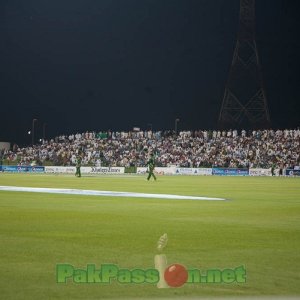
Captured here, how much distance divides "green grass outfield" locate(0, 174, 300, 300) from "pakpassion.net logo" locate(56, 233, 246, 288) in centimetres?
10

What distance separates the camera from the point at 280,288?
7422 millimetres

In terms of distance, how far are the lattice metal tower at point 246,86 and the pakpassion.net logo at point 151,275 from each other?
183 ft

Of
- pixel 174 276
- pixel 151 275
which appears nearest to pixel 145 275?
pixel 151 275

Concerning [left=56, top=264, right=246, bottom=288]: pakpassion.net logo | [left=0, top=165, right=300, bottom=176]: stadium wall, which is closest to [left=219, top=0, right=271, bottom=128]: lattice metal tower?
[left=0, top=165, right=300, bottom=176]: stadium wall

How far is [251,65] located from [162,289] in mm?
60141

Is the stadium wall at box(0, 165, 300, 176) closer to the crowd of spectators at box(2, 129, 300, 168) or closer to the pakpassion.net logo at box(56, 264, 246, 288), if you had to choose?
the crowd of spectators at box(2, 129, 300, 168)

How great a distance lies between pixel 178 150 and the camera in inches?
2857

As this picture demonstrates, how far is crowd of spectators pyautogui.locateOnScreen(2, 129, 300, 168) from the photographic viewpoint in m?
65.9

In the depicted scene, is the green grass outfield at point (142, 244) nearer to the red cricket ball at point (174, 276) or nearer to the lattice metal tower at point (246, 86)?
the red cricket ball at point (174, 276)

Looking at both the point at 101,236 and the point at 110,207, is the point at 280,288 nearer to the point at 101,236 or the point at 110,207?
the point at 101,236

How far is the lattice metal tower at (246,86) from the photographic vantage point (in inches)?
2480

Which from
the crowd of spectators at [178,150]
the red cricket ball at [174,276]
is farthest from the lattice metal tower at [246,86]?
the red cricket ball at [174,276]

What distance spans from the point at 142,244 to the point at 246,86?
58.1 m

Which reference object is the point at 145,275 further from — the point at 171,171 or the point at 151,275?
the point at 171,171
